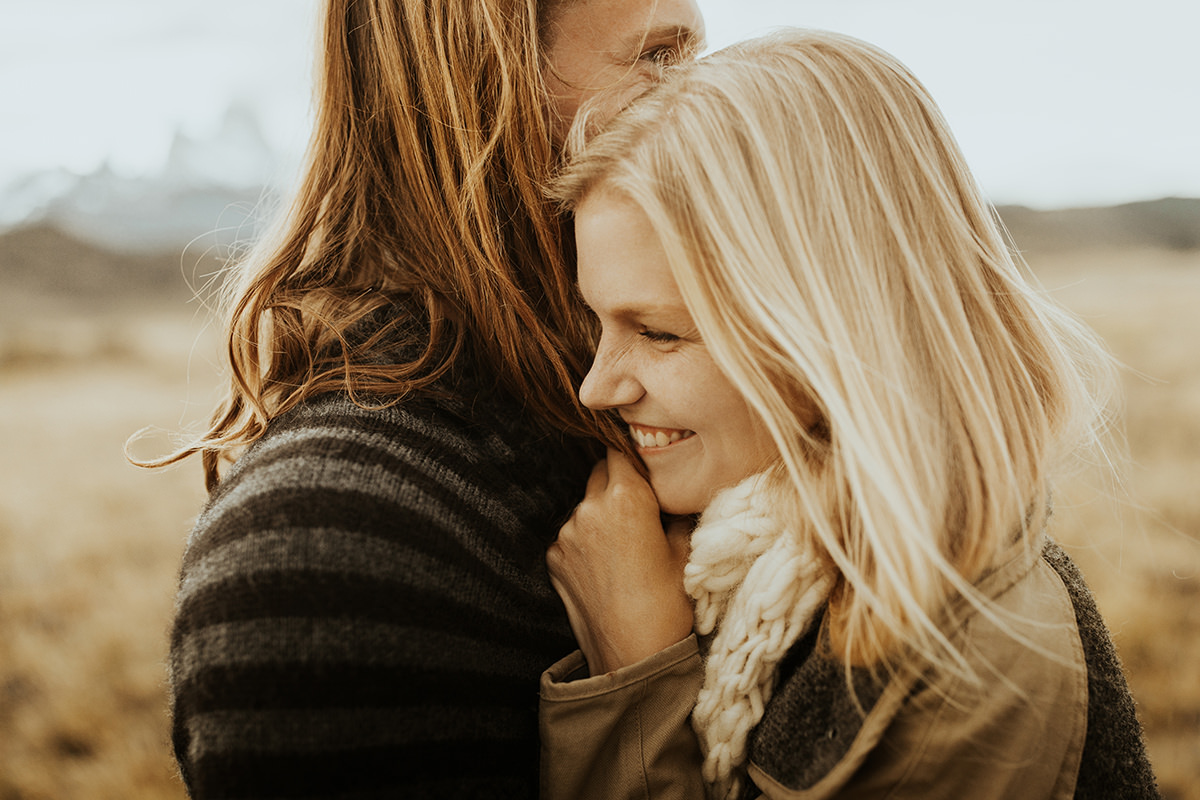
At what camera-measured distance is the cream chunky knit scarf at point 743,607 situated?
98cm

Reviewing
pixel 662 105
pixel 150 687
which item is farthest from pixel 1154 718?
pixel 150 687

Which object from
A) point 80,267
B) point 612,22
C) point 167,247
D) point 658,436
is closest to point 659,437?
point 658,436

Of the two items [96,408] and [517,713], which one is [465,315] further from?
[96,408]

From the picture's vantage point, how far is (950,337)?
96cm

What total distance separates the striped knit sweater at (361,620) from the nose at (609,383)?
6.9 inches

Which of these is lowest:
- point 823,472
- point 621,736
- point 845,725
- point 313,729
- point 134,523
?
point 134,523

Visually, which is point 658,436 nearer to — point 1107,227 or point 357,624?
point 357,624

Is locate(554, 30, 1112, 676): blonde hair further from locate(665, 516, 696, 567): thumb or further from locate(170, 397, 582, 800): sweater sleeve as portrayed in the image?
locate(170, 397, 582, 800): sweater sleeve

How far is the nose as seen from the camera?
43.1 inches

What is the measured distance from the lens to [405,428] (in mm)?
989

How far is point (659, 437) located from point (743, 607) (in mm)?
296

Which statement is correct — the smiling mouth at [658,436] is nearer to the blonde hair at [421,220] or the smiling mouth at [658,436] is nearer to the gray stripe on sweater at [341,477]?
the blonde hair at [421,220]

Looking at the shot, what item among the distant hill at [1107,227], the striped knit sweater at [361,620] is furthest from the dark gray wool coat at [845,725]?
the distant hill at [1107,227]

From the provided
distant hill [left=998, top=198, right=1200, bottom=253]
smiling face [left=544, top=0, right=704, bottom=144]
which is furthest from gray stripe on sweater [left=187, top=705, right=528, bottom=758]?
distant hill [left=998, top=198, right=1200, bottom=253]
